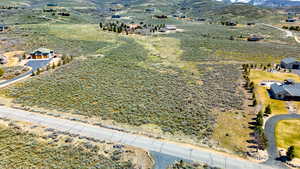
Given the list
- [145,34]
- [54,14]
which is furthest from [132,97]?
[54,14]

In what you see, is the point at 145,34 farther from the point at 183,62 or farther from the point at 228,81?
the point at 228,81

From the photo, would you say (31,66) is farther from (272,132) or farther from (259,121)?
(272,132)

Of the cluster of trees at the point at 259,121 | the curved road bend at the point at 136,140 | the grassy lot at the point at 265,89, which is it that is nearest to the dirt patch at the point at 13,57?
the curved road bend at the point at 136,140

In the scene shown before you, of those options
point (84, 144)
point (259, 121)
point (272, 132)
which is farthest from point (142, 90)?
point (272, 132)

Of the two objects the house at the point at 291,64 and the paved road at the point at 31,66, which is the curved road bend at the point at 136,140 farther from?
the house at the point at 291,64

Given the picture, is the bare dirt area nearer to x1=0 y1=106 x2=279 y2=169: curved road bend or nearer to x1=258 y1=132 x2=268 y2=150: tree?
x1=0 y1=106 x2=279 y2=169: curved road bend

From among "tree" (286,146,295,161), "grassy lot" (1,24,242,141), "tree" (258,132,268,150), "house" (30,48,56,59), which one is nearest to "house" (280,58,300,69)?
"grassy lot" (1,24,242,141)
